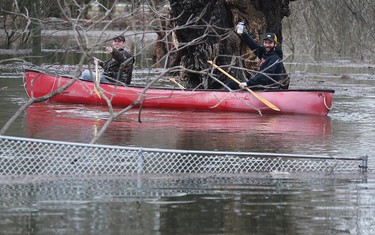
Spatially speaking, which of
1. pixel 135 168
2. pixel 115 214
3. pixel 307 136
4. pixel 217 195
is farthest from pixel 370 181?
pixel 307 136

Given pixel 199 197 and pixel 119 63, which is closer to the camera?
pixel 199 197

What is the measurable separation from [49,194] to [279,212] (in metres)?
2.41

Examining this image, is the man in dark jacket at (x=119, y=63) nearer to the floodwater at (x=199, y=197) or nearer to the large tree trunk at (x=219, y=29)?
the large tree trunk at (x=219, y=29)

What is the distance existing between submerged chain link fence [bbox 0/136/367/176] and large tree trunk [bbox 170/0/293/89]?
8.83m

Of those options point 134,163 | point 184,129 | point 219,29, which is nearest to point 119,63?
point 219,29

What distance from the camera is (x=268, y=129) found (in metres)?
16.4

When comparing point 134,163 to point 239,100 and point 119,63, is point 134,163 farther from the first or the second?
point 119,63

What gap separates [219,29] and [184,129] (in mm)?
5491

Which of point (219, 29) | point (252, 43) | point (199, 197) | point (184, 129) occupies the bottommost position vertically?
point (184, 129)

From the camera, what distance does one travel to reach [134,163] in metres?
11.1

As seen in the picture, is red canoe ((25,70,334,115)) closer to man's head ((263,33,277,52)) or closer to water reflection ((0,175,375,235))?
man's head ((263,33,277,52))

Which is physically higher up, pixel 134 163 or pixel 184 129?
pixel 134 163

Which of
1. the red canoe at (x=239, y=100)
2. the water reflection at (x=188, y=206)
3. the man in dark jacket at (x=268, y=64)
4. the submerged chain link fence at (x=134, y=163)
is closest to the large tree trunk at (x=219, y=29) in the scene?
the red canoe at (x=239, y=100)

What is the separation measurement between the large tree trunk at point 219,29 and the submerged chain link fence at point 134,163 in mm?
8829
